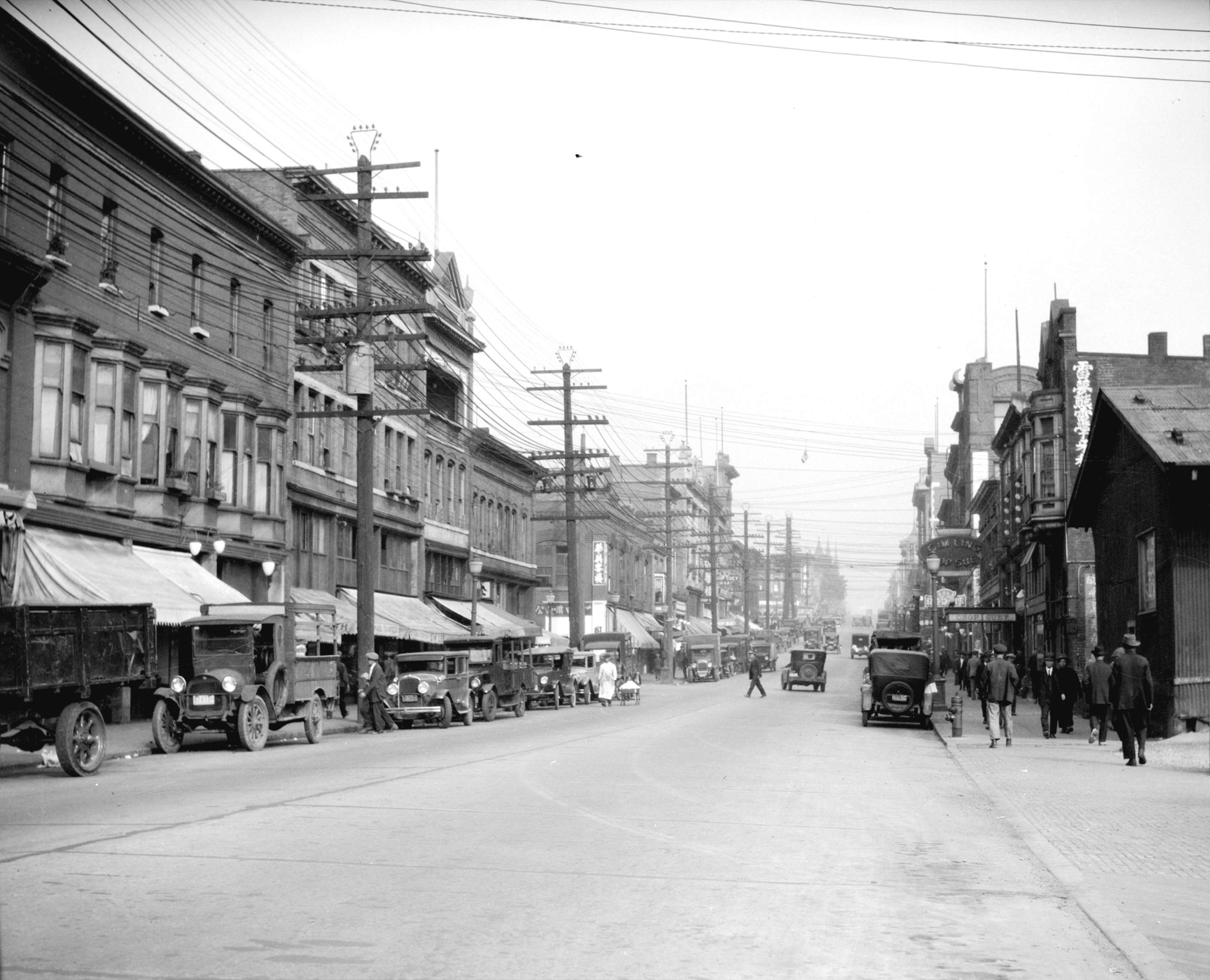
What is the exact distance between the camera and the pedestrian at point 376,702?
32000 mm

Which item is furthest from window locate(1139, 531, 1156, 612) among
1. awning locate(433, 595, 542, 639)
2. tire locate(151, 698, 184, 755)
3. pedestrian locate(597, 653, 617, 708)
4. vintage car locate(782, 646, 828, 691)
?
vintage car locate(782, 646, 828, 691)

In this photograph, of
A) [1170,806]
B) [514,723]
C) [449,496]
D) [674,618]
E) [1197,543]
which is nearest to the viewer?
[1170,806]

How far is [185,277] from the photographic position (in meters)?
36.7

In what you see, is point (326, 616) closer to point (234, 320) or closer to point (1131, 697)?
point (234, 320)

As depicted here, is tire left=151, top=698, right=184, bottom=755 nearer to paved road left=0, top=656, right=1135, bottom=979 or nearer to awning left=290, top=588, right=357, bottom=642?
awning left=290, top=588, right=357, bottom=642

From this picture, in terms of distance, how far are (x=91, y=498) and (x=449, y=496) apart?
29.3 metres

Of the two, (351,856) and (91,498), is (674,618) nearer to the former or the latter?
(91,498)

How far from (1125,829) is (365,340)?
965 inches

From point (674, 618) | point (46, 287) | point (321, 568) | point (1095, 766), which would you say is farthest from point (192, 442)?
point (674, 618)

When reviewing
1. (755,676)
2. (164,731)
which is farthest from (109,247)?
(755,676)

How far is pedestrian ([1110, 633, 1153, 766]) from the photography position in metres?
21.3

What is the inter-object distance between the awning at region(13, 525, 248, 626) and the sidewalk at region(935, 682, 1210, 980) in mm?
15279

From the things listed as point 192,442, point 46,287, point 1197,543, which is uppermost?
point 46,287

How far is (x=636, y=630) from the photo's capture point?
320 ft
